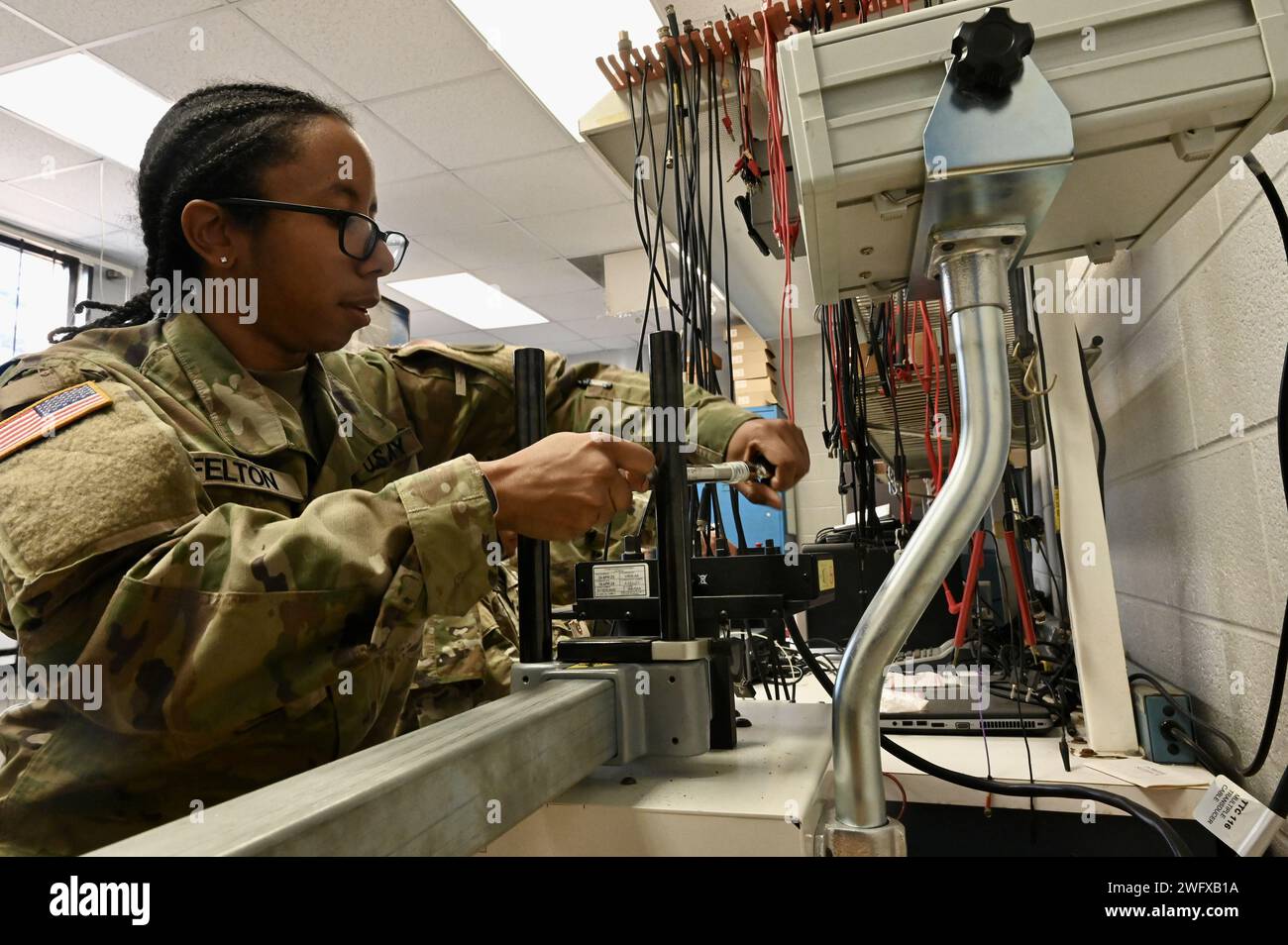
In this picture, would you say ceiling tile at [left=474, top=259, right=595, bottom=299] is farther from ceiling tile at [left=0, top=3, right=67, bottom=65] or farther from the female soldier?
the female soldier

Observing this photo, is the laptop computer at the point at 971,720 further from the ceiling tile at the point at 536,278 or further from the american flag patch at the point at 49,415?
the ceiling tile at the point at 536,278

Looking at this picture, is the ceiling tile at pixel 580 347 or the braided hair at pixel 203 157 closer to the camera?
the braided hair at pixel 203 157

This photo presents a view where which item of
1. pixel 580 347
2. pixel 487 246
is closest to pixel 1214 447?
pixel 487 246

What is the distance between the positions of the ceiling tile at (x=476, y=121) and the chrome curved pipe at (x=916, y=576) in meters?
2.69

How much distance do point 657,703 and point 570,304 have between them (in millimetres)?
4784

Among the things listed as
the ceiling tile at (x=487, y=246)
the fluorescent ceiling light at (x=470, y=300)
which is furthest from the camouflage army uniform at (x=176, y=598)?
the fluorescent ceiling light at (x=470, y=300)

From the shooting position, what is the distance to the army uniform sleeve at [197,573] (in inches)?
24.0

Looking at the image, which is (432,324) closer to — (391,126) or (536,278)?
(536,278)

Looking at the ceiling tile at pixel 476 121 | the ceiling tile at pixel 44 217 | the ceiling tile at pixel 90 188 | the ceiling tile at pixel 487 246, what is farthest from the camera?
the ceiling tile at pixel 487 246

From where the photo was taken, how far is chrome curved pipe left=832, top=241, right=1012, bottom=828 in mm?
451

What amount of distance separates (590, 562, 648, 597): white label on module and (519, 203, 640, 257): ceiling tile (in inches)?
124

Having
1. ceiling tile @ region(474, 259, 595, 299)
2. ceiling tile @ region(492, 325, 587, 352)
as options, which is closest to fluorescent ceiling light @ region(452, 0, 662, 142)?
ceiling tile @ region(474, 259, 595, 299)
